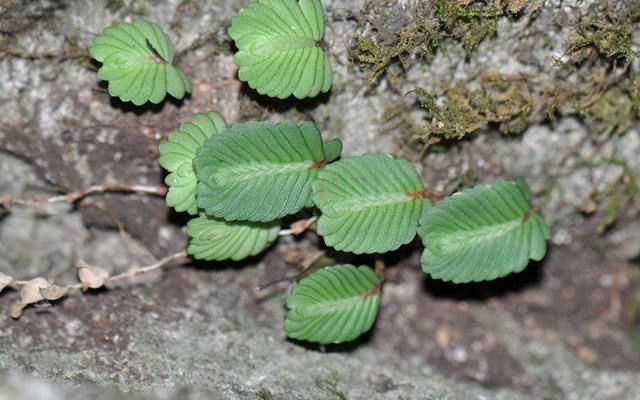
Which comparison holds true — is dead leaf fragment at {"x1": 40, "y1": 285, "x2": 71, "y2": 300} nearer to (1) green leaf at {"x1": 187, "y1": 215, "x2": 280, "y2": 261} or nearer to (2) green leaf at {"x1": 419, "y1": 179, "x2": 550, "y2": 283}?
(1) green leaf at {"x1": 187, "y1": 215, "x2": 280, "y2": 261}

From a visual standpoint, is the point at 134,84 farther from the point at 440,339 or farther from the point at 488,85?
the point at 440,339

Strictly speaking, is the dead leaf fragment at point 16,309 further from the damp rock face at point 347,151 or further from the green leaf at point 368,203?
the green leaf at point 368,203

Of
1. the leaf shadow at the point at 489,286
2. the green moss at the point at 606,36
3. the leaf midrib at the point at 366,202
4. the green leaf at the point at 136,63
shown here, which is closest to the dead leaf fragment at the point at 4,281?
the green leaf at the point at 136,63

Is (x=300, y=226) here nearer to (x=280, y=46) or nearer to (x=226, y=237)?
(x=226, y=237)

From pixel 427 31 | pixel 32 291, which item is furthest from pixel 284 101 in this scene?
pixel 32 291

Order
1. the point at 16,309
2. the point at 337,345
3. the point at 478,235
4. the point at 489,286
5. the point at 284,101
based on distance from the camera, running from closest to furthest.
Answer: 1. the point at 16,309
2. the point at 478,235
3. the point at 284,101
4. the point at 337,345
5. the point at 489,286

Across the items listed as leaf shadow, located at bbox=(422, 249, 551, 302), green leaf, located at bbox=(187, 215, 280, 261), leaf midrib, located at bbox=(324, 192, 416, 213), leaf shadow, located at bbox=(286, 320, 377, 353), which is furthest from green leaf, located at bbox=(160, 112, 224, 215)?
leaf shadow, located at bbox=(422, 249, 551, 302)
